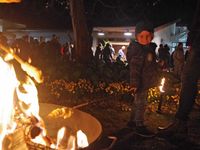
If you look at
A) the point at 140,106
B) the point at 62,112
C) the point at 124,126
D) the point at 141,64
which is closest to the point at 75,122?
the point at 62,112

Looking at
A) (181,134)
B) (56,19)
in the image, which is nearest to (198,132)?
(181,134)

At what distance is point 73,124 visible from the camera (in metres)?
4.96

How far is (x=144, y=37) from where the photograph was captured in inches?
236

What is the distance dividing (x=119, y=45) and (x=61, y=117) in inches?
853

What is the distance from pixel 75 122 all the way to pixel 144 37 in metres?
2.08

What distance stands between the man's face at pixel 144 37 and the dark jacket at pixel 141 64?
0.22 ft

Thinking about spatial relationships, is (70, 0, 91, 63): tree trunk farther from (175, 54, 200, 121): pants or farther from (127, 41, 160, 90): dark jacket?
(175, 54, 200, 121): pants

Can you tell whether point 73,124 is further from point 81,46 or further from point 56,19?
point 56,19

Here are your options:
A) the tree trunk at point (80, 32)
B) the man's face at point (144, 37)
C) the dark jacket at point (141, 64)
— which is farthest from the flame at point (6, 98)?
the tree trunk at point (80, 32)

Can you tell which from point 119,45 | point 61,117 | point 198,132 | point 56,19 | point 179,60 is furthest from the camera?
point 56,19

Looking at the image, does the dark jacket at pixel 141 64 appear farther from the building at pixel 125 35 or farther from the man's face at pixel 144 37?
the building at pixel 125 35

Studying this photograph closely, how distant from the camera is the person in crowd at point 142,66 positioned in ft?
19.7

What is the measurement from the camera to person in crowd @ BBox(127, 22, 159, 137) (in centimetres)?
602

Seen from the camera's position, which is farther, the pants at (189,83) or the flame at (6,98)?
the pants at (189,83)
